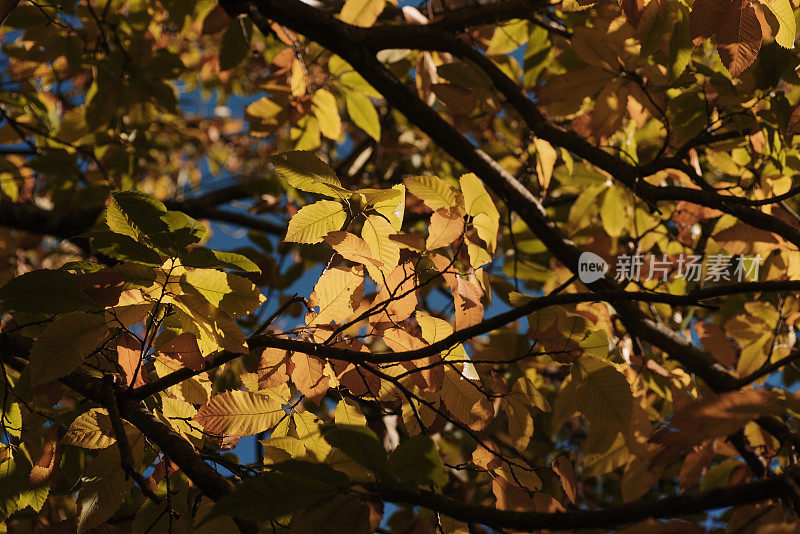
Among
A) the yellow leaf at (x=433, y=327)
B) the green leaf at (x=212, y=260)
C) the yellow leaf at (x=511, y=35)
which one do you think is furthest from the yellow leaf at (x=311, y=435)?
the yellow leaf at (x=511, y=35)

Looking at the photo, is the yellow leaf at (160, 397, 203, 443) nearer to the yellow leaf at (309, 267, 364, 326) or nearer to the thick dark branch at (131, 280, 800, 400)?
the thick dark branch at (131, 280, 800, 400)

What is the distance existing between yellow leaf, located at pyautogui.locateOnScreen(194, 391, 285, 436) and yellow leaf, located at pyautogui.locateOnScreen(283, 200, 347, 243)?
313 mm

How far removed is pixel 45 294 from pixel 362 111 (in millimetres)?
1259

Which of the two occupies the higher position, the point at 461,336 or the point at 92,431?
the point at 461,336

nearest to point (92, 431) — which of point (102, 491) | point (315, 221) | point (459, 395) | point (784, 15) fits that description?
point (102, 491)

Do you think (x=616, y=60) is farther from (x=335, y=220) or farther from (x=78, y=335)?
(x=78, y=335)

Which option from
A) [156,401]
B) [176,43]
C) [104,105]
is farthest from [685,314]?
[176,43]

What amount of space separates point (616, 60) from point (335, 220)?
93cm

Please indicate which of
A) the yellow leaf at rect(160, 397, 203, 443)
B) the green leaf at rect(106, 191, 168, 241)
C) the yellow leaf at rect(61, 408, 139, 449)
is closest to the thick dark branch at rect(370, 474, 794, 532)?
the green leaf at rect(106, 191, 168, 241)

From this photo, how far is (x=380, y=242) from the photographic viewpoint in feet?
3.42

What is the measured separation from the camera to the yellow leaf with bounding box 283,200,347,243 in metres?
1.02

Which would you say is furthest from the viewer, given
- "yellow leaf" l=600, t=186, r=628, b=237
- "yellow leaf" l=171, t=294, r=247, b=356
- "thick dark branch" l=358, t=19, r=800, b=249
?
"yellow leaf" l=600, t=186, r=628, b=237

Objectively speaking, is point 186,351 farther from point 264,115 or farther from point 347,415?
point 264,115

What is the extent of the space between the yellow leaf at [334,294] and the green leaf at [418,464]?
42 cm
